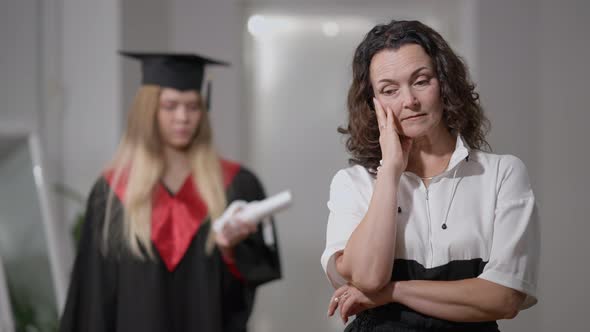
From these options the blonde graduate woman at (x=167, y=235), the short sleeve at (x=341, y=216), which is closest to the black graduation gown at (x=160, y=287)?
the blonde graduate woman at (x=167, y=235)

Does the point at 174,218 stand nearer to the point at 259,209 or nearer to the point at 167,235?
the point at 167,235

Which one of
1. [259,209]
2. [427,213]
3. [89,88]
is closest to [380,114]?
[427,213]

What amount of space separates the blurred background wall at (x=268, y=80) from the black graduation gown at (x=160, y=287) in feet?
4.16

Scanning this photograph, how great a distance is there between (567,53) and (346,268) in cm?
237

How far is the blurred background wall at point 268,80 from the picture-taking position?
3.85m

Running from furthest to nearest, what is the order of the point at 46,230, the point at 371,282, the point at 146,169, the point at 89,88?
1. the point at 89,88
2. the point at 46,230
3. the point at 146,169
4. the point at 371,282

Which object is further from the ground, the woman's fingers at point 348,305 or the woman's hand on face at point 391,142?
the woman's hand on face at point 391,142

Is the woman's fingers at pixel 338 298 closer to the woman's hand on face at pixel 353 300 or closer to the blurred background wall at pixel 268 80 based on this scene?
the woman's hand on face at pixel 353 300

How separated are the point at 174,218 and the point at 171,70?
600 mm

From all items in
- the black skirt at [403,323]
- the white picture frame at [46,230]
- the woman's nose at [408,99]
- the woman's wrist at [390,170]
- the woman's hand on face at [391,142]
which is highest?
the woman's nose at [408,99]

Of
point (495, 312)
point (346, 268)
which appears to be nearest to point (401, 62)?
point (346, 268)

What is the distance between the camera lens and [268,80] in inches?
173

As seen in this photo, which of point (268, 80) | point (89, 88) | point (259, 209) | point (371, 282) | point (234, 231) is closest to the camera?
point (371, 282)

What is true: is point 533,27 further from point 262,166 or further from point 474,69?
point 262,166
